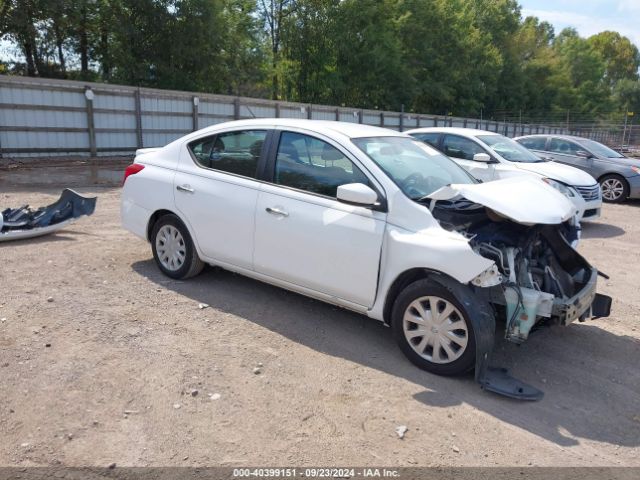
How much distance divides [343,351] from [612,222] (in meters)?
8.51

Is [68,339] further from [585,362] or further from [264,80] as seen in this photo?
[264,80]

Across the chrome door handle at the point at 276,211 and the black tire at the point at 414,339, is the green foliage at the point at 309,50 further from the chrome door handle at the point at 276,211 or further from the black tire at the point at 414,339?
the black tire at the point at 414,339

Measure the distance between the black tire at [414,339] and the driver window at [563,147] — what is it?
10.8 m

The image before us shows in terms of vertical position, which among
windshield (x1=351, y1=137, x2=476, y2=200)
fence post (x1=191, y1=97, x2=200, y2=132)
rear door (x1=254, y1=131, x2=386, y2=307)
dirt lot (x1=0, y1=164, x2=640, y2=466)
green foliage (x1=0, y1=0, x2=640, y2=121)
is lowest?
dirt lot (x1=0, y1=164, x2=640, y2=466)

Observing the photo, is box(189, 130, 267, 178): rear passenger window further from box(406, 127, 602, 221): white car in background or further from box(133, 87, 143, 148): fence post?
box(133, 87, 143, 148): fence post

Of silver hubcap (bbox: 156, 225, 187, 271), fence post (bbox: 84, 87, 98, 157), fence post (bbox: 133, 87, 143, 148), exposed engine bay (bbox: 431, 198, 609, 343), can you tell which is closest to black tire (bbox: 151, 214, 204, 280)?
silver hubcap (bbox: 156, 225, 187, 271)

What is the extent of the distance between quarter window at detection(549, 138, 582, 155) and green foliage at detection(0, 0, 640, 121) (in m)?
20.0

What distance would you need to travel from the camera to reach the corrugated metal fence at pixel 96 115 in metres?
14.0

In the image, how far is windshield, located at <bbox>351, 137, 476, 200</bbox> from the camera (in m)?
4.20

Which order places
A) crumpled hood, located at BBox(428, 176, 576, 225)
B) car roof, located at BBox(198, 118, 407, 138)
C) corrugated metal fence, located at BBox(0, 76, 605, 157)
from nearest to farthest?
crumpled hood, located at BBox(428, 176, 576, 225) < car roof, located at BBox(198, 118, 407, 138) < corrugated metal fence, located at BBox(0, 76, 605, 157)

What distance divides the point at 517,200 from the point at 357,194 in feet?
3.86

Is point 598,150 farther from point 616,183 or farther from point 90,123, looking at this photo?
point 90,123

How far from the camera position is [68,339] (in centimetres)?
406

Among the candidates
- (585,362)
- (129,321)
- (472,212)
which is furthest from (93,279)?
(585,362)
